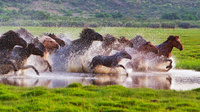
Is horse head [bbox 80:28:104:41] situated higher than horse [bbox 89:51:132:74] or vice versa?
horse head [bbox 80:28:104:41]

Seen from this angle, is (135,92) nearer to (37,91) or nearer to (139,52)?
(37,91)

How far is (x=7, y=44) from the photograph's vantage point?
461 inches

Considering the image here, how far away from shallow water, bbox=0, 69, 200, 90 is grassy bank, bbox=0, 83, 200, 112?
1159 mm

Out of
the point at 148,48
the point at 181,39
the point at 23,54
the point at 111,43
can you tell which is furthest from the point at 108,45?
the point at 181,39

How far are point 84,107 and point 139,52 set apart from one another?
286 inches

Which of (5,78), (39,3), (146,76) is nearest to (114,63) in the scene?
(146,76)

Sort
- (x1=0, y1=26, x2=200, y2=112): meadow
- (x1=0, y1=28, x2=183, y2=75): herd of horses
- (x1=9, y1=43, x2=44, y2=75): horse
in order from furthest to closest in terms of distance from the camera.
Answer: (x1=0, y1=28, x2=183, y2=75): herd of horses, (x1=9, y1=43, x2=44, y2=75): horse, (x1=0, y1=26, x2=200, y2=112): meadow

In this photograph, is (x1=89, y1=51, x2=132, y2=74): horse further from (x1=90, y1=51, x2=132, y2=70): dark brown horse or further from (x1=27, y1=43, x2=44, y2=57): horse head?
(x1=27, y1=43, x2=44, y2=57): horse head

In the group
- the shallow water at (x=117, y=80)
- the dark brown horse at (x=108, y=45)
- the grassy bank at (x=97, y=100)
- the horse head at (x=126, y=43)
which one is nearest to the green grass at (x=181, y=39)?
the horse head at (x=126, y=43)

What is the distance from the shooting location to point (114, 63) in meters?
12.3

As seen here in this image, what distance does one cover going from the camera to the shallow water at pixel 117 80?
10.0 meters

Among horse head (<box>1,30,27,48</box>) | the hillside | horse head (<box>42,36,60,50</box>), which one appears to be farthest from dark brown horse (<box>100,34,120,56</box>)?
the hillside

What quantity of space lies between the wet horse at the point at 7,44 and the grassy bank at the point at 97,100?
2.67 metres

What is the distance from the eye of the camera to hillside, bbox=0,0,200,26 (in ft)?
216
